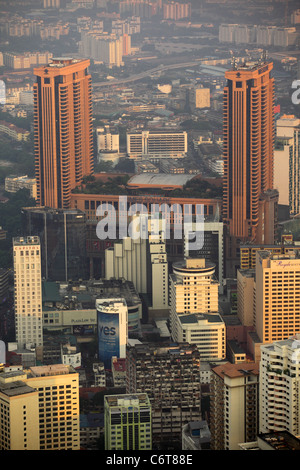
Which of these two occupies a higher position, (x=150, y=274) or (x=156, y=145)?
(x=156, y=145)

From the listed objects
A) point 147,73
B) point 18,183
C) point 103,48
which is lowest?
point 18,183

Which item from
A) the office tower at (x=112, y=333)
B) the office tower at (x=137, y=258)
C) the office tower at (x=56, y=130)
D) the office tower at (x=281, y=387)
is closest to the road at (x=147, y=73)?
the office tower at (x=56, y=130)

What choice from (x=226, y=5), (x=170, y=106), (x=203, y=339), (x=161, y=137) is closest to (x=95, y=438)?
(x=203, y=339)

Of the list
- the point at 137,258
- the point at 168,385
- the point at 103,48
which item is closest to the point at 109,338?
the point at 168,385

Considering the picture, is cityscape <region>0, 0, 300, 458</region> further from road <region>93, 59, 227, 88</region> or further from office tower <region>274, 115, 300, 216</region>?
road <region>93, 59, 227, 88</region>

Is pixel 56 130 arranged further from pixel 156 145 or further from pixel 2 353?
pixel 156 145

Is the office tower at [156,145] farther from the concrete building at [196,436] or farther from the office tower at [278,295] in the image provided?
the concrete building at [196,436]

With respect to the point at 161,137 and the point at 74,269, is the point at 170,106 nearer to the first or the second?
the point at 161,137
